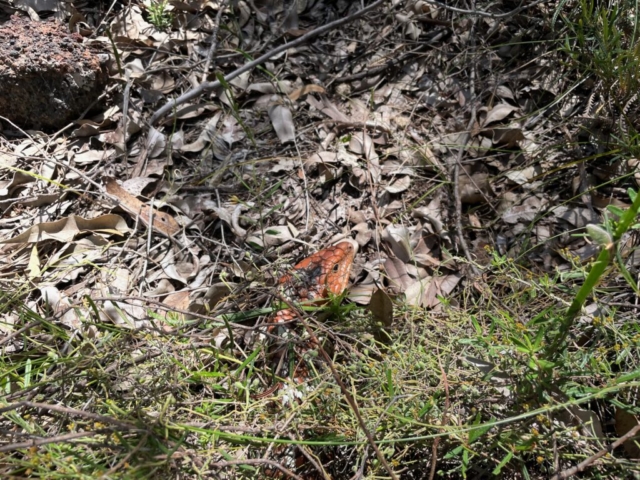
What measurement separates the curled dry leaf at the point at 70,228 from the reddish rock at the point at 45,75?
2.18ft

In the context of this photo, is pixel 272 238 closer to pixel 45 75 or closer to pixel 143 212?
pixel 143 212

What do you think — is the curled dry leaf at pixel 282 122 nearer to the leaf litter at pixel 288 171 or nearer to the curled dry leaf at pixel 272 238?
the leaf litter at pixel 288 171

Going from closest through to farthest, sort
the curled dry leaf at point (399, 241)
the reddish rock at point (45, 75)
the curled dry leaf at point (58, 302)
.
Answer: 1. the curled dry leaf at point (58, 302)
2. the curled dry leaf at point (399, 241)
3. the reddish rock at point (45, 75)

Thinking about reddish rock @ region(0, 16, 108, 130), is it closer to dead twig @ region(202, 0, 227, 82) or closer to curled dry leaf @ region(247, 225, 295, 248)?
dead twig @ region(202, 0, 227, 82)

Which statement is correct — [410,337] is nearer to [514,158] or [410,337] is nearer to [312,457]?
[312,457]

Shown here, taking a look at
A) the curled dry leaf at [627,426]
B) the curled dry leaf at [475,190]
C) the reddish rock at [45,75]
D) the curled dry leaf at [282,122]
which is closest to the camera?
the curled dry leaf at [627,426]

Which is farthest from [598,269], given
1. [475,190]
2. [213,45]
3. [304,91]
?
[213,45]

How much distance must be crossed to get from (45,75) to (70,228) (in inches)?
31.3

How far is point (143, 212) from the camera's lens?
248 centimetres

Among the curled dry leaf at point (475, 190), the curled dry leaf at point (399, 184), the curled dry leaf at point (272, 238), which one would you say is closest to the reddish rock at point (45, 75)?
the curled dry leaf at point (272, 238)

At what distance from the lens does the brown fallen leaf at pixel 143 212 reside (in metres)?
2.46

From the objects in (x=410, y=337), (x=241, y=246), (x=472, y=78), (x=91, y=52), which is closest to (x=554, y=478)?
(x=410, y=337)

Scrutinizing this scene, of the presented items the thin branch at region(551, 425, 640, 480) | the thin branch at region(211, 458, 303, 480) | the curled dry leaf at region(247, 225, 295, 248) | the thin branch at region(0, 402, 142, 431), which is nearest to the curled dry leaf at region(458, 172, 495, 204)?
the curled dry leaf at region(247, 225, 295, 248)

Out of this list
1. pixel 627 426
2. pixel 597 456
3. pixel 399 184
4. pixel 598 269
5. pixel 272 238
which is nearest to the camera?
pixel 598 269
